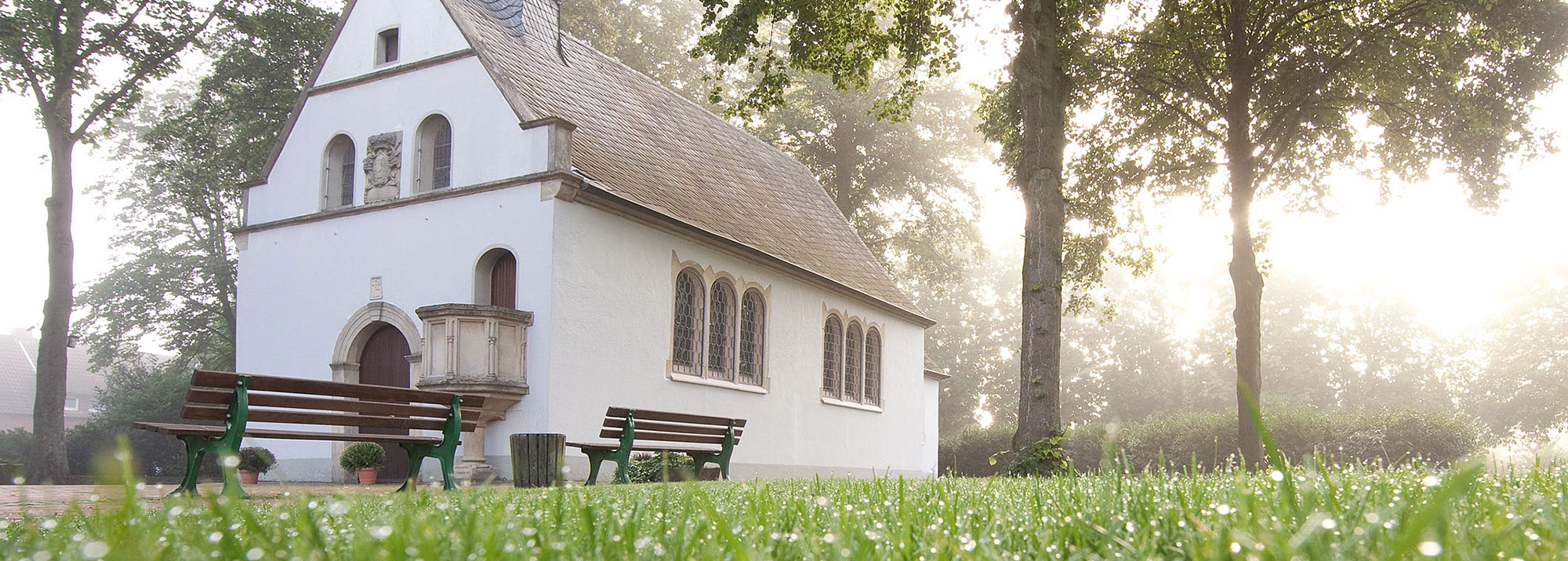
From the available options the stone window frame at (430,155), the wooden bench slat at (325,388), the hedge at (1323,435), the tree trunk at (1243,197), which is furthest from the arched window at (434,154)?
the tree trunk at (1243,197)

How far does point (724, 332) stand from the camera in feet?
66.2

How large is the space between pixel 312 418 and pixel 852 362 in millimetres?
17237

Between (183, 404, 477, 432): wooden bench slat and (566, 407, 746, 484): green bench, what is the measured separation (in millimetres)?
2043

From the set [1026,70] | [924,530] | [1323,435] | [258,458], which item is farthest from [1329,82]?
[258,458]

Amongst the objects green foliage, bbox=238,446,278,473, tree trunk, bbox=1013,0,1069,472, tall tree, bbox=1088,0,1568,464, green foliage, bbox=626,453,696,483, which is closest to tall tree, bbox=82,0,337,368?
green foliage, bbox=238,446,278,473

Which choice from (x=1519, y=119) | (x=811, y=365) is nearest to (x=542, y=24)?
(x=811, y=365)

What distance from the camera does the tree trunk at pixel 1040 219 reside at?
1252 centimetres

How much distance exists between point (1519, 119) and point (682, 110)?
1636 cm

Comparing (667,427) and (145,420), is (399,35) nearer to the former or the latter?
(667,427)

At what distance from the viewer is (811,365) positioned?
75.1ft

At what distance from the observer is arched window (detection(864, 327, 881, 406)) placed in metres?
26.4

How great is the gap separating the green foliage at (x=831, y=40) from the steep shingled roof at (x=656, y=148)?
3085 mm

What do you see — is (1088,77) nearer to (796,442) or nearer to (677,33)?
(796,442)

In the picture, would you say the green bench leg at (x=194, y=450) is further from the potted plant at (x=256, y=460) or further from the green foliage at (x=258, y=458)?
the green foliage at (x=258, y=458)
